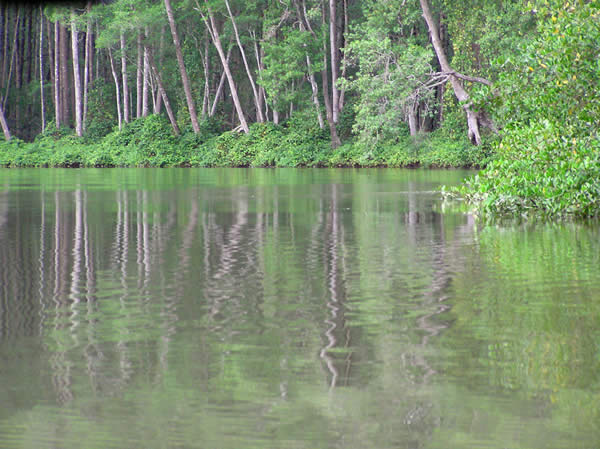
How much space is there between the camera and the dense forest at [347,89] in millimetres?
17125

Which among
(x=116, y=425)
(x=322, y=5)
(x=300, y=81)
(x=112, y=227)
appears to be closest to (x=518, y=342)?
(x=116, y=425)

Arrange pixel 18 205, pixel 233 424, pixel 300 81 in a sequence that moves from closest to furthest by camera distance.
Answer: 1. pixel 233 424
2. pixel 18 205
3. pixel 300 81

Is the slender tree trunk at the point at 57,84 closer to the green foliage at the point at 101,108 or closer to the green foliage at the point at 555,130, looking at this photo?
the green foliage at the point at 101,108

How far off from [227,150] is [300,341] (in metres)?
50.3

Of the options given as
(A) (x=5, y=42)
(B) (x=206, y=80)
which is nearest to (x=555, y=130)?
(B) (x=206, y=80)

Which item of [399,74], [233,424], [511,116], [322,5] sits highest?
[322,5]

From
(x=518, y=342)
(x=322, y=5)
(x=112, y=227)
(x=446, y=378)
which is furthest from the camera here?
(x=322, y=5)

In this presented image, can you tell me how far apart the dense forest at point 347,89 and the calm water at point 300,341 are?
407 centimetres

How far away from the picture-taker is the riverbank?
46.8 m

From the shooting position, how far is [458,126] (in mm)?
48062

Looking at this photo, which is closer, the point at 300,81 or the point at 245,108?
the point at 300,81

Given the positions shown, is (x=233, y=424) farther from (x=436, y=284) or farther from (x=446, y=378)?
(x=436, y=284)

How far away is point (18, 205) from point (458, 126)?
30.9m

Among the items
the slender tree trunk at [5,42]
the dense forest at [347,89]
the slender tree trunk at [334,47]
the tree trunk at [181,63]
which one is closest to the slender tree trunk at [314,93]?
the dense forest at [347,89]
